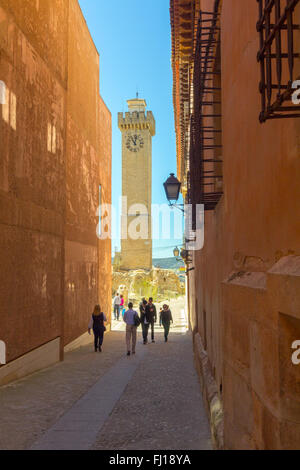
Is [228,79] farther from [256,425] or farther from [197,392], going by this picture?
[197,392]

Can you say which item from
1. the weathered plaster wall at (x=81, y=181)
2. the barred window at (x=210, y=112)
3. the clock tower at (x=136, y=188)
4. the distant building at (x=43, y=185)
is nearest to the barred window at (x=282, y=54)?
the barred window at (x=210, y=112)

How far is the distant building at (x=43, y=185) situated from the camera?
30.7ft

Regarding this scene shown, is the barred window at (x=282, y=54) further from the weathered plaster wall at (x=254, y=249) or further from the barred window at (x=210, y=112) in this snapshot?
the barred window at (x=210, y=112)

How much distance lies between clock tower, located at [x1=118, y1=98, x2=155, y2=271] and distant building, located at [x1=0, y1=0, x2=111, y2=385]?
47140 mm

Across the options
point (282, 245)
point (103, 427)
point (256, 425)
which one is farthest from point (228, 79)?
point (103, 427)

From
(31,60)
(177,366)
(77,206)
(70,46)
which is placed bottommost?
(177,366)

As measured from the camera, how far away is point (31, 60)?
35.3ft

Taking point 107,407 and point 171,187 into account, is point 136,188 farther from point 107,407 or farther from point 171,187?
point 107,407

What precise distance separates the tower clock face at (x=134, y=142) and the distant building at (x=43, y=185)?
4930 cm

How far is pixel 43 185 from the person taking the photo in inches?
456

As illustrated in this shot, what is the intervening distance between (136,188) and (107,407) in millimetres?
59541

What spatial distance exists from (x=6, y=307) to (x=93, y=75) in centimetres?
1331

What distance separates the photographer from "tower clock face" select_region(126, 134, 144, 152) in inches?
2650

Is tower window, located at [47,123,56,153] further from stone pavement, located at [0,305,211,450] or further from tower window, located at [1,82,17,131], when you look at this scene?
stone pavement, located at [0,305,211,450]
